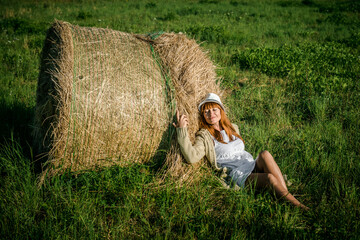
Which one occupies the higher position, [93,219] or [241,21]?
[241,21]

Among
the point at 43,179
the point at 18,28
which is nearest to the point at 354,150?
the point at 43,179

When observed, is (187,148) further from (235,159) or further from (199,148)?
(235,159)

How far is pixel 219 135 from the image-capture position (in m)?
3.47

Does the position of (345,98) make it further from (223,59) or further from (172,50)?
(172,50)

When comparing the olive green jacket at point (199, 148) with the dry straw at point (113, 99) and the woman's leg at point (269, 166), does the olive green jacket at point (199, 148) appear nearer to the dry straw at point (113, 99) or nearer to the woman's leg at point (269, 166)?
the dry straw at point (113, 99)

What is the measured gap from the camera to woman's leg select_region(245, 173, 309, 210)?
9.09 feet

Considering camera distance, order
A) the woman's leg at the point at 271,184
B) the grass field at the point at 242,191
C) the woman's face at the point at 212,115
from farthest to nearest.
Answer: the woman's face at the point at 212,115 < the woman's leg at the point at 271,184 < the grass field at the point at 242,191

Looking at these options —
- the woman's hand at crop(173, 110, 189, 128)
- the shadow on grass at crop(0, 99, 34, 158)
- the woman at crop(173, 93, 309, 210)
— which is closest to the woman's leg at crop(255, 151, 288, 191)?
the woman at crop(173, 93, 309, 210)

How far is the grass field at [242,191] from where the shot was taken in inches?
96.7

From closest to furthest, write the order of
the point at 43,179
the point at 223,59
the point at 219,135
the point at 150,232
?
the point at 150,232
the point at 43,179
the point at 219,135
the point at 223,59

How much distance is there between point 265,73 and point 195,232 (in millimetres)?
4991

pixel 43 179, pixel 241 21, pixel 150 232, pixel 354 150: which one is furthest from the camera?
pixel 241 21

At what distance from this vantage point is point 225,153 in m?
3.33

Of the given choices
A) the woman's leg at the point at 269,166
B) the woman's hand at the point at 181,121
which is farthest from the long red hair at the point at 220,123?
the woman's leg at the point at 269,166
